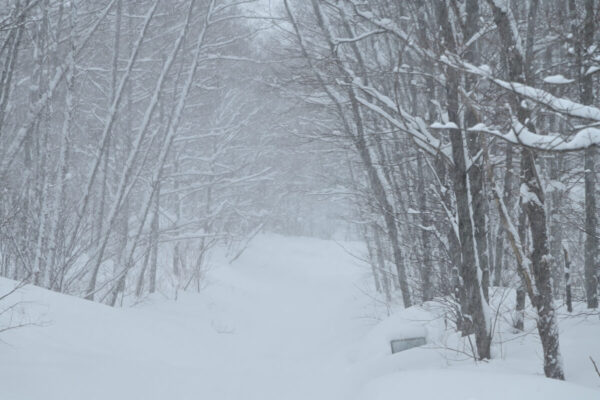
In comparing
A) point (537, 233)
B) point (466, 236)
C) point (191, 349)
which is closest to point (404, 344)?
point (466, 236)

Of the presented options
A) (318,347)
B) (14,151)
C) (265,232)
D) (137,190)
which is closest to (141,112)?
(137,190)

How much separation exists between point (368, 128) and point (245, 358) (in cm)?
455

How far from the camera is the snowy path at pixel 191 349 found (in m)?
4.35

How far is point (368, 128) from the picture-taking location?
28.4 feet

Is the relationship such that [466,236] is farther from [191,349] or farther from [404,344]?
[191,349]

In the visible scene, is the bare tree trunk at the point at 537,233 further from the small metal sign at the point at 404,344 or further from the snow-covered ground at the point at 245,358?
the small metal sign at the point at 404,344

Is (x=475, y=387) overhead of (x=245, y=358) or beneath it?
overhead

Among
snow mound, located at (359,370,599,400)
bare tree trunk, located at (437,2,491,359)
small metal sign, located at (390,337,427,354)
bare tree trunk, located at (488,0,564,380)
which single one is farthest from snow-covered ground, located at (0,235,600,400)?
bare tree trunk, located at (488,0,564,380)

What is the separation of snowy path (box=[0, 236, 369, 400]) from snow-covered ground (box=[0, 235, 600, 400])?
0.02m

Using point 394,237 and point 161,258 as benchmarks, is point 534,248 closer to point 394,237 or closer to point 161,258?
point 394,237

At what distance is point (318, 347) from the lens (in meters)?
10.2

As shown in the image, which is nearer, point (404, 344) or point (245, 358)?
point (404, 344)

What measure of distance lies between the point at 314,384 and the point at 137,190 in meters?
9.33

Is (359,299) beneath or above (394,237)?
beneath
